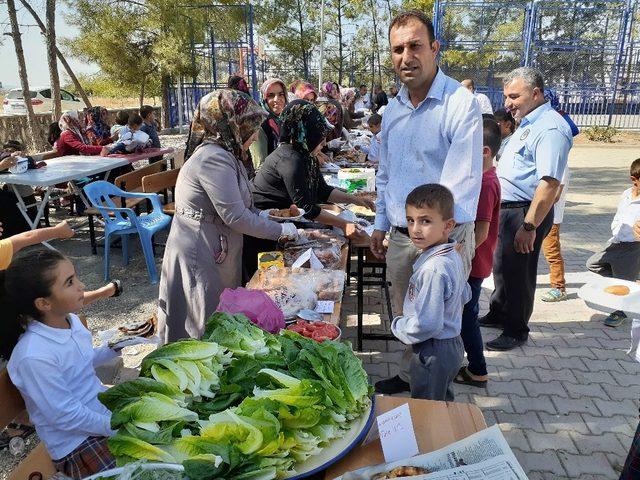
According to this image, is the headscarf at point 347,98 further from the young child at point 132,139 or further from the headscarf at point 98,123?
the headscarf at point 98,123

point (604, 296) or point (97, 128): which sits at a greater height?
point (97, 128)

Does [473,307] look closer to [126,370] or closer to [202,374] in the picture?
[202,374]

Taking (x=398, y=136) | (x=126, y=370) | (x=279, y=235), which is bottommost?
(x=126, y=370)

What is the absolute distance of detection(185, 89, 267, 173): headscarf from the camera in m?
2.58

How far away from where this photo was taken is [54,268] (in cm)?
179

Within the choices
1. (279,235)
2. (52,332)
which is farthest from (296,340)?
(279,235)

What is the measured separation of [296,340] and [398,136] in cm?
134

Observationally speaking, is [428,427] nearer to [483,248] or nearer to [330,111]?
[483,248]

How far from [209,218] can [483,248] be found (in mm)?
1745

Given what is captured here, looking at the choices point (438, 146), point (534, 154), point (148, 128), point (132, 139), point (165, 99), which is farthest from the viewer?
point (165, 99)

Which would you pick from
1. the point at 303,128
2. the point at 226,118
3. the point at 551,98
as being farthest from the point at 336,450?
the point at 551,98

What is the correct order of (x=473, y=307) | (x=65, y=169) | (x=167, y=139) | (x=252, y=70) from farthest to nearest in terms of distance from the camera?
(x=167, y=139) → (x=252, y=70) → (x=65, y=169) → (x=473, y=307)

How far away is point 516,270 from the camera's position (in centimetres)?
366

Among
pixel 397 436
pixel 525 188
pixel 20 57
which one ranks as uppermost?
pixel 20 57
